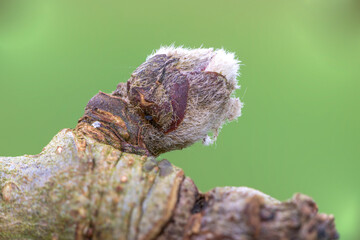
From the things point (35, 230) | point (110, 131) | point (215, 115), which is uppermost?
point (215, 115)

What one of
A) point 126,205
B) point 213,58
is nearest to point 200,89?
point 213,58

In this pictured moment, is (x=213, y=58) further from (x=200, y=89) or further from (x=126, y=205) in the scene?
(x=126, y=205)

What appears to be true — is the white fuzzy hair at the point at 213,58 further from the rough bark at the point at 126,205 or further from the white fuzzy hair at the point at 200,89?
the rough bark at the point at 126,205

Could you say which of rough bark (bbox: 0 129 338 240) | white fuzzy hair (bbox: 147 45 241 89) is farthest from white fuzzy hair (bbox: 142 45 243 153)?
rough bark (bbox: 0 129 338 240)

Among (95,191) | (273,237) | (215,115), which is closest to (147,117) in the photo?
(215,115)

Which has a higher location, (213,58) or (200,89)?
(213,58)

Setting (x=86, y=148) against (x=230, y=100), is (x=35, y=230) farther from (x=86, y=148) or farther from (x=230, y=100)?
(x=230, y=100)

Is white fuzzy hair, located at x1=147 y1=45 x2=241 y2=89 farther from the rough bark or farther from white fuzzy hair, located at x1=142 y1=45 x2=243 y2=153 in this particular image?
the rough bark

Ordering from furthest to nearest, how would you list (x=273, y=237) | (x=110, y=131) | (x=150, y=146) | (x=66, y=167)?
(x=150, y=146)
(x=110, y=131)
(x=66, y=167)
(x=273, y=237)
